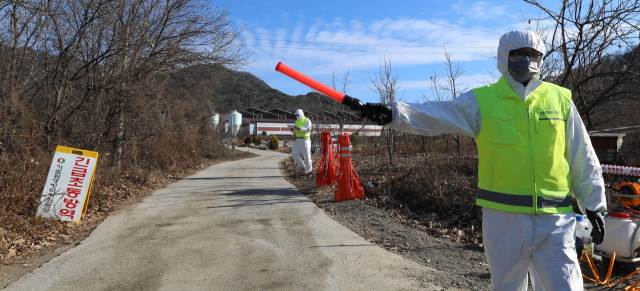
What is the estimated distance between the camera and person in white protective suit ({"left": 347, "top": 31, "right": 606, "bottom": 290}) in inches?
94.1

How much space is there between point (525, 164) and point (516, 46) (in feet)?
2.78

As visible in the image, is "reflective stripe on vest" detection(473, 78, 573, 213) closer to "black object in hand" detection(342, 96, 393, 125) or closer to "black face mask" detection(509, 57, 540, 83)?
"black face mask" detection(509, 57, 540, 83)

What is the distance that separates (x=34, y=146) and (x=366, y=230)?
642cm

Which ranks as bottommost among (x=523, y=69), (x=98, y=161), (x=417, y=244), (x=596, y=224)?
(x=417, y=244)

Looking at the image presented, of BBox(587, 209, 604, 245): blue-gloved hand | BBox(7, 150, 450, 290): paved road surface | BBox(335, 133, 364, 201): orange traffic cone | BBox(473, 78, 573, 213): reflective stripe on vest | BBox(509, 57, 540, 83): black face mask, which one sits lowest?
BBox(7, 150, 450, 290): paved road surface

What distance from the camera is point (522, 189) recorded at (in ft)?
7.98

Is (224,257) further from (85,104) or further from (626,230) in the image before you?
(85,104)

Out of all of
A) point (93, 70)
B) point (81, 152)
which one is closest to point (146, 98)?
point (93, 70)

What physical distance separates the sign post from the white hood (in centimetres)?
657

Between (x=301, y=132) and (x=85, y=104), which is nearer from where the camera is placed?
(x=85, y=104)

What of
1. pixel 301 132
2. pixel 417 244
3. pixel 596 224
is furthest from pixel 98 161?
pixel 596 224

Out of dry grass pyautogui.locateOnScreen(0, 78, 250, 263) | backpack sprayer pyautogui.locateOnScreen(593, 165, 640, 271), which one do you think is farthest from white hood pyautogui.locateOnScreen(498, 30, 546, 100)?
dry grass pyautogui.locateOnScreen(0, 78, 250, 263)

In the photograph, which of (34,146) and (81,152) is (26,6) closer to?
(34,146)

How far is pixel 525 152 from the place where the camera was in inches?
96.9
